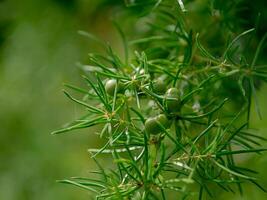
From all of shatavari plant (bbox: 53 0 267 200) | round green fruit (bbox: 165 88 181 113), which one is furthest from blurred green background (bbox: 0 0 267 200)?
round green fruit (bbox: 165 88 181 113)

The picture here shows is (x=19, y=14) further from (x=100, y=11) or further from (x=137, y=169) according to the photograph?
(x=137, y=169)

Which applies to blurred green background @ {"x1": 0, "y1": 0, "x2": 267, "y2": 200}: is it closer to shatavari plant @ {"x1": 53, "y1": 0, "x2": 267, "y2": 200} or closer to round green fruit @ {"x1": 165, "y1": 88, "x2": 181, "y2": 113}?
shatavari plant @ {"x1": 53, "y1": 0, "x2": 267, "y2": 200}

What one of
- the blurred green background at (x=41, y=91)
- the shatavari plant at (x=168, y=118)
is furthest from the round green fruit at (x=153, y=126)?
the blurred green background at (x=41, y=91)

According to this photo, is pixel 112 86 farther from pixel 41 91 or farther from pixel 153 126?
pixel 41 91

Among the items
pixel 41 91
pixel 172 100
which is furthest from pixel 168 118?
→ pixel 41 91

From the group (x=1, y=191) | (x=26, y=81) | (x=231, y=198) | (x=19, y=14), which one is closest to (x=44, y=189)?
(x=1, y=191)
